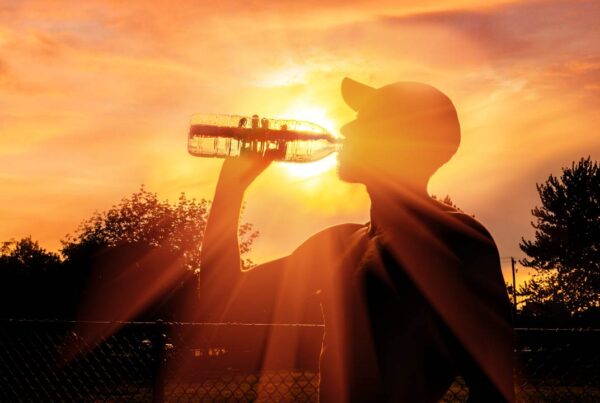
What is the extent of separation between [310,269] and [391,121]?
550 millimetres

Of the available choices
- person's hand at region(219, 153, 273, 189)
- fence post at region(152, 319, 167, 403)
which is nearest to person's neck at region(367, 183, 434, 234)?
person's hand at region(219, 153, 273, 189)

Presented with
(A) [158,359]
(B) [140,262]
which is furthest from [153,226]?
(A) [158,359]

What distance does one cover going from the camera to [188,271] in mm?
43594

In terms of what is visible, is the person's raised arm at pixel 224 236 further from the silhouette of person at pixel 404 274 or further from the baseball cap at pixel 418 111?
A: the baseball cap at pixel 418 111

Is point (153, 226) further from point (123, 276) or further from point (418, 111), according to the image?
point (418, 111)

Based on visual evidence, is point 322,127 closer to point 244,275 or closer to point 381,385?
point 244,275

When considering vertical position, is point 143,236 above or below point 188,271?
above

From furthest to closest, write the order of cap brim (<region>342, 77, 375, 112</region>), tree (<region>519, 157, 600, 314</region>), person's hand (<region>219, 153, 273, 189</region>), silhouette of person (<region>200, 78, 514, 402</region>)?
tree (<region>519, 157, 600, 314</region>)
person's hand (<region>219, 153, 273, 189</region>)
cap brim (<region>342, 77, 375, 112</region>)
silhouette of person (<region>200, 78, 514, 402</region>)

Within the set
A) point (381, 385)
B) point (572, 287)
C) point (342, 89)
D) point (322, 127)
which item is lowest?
point (381, 385)

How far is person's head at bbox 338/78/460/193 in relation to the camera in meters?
1.91

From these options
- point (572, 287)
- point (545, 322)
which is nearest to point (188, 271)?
point (545, 322)

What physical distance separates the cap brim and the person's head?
0.08 meters

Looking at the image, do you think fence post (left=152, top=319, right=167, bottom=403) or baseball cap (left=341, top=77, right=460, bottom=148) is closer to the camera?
baseball cap (left=341, top=77, right=460, bottom=148)

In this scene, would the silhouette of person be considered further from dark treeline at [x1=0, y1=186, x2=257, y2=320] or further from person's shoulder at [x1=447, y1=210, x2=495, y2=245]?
dark treeline at [x1=0, y1=186, x2=257, y2=320]
